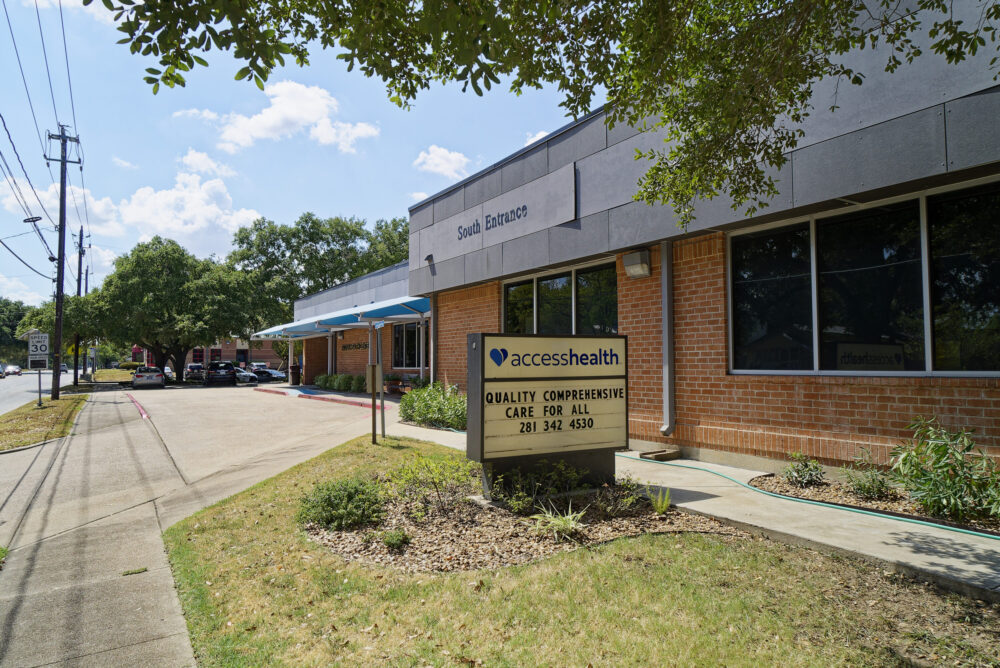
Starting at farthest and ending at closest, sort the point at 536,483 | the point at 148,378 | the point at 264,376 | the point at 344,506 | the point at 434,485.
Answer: the point at 264,376, the point at 148,378, the point at 434,485, the point at 536,483, the point at 344,506

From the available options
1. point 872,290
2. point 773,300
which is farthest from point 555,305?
point 872,290

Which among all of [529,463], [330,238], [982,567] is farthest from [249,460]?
[330,238]

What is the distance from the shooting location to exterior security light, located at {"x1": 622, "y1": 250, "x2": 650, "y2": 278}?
9.37 m

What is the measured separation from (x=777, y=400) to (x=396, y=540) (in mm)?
5264

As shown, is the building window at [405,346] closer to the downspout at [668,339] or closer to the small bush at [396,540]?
the downspout at [668,339]

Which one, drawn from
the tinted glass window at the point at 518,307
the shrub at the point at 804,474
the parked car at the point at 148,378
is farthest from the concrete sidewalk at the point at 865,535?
the parked car at the point at 148,378

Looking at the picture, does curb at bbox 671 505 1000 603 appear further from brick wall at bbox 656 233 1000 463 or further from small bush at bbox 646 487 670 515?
brick wall at bbox 656 233 1000 463

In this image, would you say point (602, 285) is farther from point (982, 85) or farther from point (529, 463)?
point (982, 85)

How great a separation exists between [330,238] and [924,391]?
6023 centimetres

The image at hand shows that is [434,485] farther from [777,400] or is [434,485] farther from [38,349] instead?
[38,349]

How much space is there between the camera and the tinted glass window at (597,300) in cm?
1039

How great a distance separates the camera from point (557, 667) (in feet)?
10.6

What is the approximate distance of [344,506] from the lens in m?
6.07

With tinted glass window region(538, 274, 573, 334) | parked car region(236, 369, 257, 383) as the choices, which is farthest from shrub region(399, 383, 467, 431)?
parked car region(236, 369, 257, 383)
